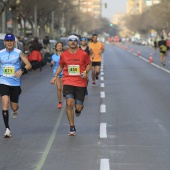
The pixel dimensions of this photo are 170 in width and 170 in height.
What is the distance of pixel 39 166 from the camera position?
7602mm

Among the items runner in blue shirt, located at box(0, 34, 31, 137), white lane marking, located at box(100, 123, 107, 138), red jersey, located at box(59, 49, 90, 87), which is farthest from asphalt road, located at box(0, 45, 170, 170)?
red jersey, located at box(59, 49, 90, 87)

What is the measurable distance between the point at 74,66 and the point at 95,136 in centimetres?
120

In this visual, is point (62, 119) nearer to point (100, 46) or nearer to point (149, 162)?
point (149, 162)

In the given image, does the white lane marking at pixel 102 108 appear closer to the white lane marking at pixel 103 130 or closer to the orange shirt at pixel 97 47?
the white lane marking at pixel 103 130

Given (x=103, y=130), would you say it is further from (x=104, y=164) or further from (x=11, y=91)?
(x=104, y=164)

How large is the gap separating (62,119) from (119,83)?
10335 mm

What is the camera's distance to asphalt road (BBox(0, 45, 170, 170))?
7.84 meters

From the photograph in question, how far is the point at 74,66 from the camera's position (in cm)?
1011

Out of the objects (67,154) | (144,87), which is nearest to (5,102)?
(67,154)

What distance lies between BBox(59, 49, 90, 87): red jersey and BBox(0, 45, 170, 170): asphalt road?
897mm

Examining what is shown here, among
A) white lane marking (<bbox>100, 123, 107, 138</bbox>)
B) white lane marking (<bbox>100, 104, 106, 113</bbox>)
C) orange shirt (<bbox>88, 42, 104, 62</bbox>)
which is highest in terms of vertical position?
orange shirt (<bbox>88, 42, 104, 62</bbox>)

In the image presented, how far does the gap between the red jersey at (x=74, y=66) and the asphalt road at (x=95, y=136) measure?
0.90 m

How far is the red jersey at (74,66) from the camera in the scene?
1010 cm

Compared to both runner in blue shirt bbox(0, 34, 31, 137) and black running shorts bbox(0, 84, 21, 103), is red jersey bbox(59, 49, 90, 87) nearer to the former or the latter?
runner in blue shirt bbox(0, 34, 31, 137)
